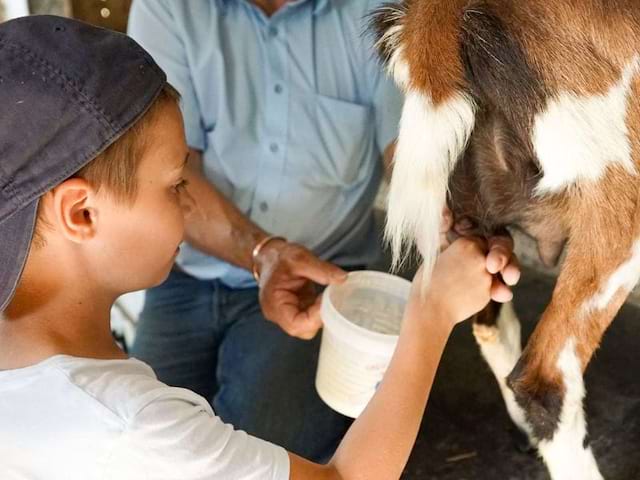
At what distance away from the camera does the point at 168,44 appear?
4.61 feet

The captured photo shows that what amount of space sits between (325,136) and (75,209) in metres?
0.65

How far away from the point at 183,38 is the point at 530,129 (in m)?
0.71

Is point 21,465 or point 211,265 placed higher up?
point 21,465

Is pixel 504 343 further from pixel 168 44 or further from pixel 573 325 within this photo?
pixel 168 44

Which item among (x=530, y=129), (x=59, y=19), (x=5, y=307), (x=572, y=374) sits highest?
(x=59, y=19)

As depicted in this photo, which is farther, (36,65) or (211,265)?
(211,265)

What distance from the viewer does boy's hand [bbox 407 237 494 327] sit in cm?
100

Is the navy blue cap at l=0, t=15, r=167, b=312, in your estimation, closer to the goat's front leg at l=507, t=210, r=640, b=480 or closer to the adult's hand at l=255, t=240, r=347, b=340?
the adult's hand at l=255, t=240, r=347, b=340

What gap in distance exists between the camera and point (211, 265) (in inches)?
60.1

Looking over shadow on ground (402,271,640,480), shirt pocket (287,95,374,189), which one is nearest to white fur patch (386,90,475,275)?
shirt pocket (287,95,374,189)

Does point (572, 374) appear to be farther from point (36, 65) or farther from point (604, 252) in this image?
point (36, 65)

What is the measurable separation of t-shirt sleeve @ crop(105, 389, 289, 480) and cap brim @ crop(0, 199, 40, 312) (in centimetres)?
21

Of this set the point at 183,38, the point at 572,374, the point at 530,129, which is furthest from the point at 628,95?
the point at 183,38

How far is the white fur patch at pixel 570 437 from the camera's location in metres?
1.04
